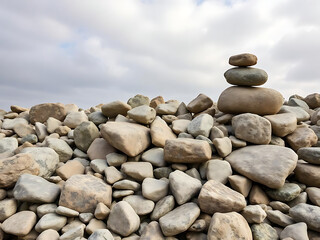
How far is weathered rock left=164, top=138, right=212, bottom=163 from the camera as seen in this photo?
3758mm

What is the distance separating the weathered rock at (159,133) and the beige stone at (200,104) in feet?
3.56

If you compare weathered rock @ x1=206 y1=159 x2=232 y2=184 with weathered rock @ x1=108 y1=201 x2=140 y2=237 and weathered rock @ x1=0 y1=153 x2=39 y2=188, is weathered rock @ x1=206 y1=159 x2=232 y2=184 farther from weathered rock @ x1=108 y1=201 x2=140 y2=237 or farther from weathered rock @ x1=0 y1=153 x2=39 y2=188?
weathered rock @ x1=0 y1=153 x2=39 y2=188

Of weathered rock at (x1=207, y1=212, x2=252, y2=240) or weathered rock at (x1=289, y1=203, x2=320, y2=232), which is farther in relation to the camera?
weathered rock at (x1=289, y1=203, x2=320, y2=232)

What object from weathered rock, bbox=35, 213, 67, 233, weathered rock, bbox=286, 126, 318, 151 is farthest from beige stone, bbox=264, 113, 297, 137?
weathered rock, bbox=35, 213, 67, 233

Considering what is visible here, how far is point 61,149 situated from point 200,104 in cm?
297

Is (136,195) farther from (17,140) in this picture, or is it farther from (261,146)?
(17,140)

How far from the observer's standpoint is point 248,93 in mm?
4816

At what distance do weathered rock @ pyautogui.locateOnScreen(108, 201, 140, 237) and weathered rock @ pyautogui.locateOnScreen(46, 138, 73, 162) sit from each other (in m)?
1.84

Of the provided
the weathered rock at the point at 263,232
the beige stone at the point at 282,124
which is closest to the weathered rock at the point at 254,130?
the beige stone at the point at 282,124

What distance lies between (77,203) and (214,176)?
6.37ft

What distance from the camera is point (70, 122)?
5637 mm

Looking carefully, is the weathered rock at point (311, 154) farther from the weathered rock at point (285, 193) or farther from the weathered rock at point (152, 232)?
the weathered rock at point (152, 232)

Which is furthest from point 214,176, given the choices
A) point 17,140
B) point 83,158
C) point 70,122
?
point 17,140

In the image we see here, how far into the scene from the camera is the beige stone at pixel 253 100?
187 inches
